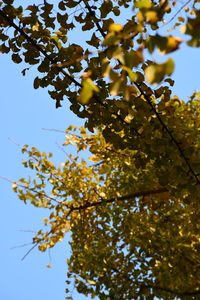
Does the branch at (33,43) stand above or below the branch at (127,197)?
above

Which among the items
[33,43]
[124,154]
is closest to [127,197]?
[124,154]

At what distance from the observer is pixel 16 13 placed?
2076 millimetres

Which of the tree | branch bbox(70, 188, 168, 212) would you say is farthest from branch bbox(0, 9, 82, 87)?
branch bbox(70, 188, 168, 212)

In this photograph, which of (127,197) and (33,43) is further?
(127,197)

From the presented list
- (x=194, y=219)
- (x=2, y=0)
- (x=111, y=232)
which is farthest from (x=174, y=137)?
(x=111, y=232)

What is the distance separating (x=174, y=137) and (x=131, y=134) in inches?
11.0

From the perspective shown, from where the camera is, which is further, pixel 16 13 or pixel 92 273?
pixel 92 273

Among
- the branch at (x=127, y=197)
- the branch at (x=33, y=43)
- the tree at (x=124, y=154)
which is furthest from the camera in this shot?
the branch at (x=127, y=197)

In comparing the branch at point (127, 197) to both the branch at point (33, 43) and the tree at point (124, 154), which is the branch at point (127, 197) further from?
the branch at point (33, 43)

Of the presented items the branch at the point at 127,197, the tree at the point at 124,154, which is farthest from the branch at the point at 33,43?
the branch at the point at 127,197

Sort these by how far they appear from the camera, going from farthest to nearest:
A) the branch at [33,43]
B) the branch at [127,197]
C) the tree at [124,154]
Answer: the branch at [127,197] < the branch at [33,43] < the tree at [124,154]

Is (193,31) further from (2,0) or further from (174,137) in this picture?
(2,0)

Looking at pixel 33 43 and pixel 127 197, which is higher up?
pixel 33 43

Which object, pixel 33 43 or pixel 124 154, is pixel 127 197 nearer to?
pixel 124 154
